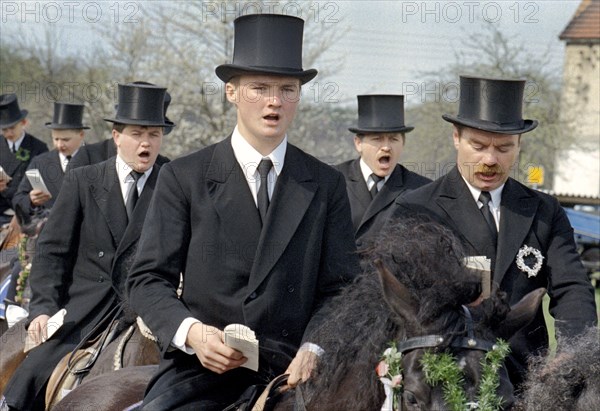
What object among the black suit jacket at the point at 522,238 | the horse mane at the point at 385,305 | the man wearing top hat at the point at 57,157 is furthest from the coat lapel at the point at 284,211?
the man wearing top hat at the point at 57,157

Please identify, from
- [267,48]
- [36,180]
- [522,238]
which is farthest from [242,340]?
[36,180]

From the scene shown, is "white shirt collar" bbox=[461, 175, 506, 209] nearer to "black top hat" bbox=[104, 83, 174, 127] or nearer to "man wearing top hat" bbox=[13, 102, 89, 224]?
"black top hat" bbox=[104, 83, 174, 127]

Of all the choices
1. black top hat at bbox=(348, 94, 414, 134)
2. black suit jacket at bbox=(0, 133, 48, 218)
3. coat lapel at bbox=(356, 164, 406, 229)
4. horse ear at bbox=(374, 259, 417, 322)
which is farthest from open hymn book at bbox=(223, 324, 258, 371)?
black suit jacket at bbox=(0, 133, 48, 218)

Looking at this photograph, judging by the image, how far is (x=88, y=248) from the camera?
299 inches

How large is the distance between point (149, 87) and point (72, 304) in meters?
1.72

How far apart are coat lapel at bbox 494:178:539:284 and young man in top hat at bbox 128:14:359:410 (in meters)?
0.73

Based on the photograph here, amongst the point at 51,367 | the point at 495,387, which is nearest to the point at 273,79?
the point at 495,387

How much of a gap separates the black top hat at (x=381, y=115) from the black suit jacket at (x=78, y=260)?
276cm

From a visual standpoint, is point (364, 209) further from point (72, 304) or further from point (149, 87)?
point (72, 304)

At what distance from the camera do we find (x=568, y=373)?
3.71 metres

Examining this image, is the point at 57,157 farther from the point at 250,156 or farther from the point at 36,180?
the point at 250,156

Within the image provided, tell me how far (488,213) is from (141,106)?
3415mm

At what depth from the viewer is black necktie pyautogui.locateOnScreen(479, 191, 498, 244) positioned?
205 inches

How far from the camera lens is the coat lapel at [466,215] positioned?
5136 mm
